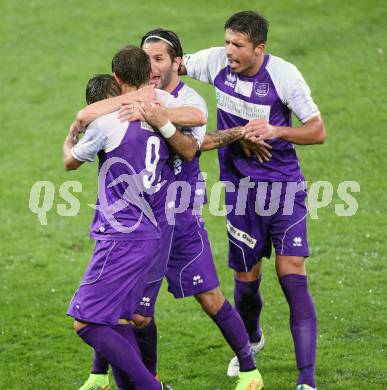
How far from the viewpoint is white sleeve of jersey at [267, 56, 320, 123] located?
22.3 ft

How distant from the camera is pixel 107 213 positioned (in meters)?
5.86

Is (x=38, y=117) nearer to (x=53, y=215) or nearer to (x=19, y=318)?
(x=53, y=215)

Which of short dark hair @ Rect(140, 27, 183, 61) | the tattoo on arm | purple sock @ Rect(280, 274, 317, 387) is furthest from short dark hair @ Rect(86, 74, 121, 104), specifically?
purple sock @ Rect(280, 274, 317, 387)

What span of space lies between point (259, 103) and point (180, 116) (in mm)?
1116

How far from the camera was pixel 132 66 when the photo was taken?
225 inches

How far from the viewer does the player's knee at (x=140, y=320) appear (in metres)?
6.59

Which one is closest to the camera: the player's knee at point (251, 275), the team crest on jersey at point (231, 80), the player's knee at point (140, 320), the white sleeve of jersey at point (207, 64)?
the player's knee at point (140, 320)

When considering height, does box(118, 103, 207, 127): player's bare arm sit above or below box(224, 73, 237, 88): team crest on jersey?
below

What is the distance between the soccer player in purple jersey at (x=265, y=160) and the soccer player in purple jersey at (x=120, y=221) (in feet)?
3.34

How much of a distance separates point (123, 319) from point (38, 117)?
10063 millimetres

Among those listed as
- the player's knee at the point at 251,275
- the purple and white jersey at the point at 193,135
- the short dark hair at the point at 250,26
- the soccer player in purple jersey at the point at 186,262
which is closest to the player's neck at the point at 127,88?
the purple and white jersey at the point at 193,135

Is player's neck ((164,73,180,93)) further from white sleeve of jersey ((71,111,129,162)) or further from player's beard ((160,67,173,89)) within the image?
white sleeve of jersey ((71,111,129,162))

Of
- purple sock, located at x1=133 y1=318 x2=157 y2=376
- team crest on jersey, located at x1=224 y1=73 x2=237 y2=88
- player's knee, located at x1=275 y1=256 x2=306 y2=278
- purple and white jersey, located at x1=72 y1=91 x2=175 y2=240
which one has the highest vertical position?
team crest on jersey, located at x1=224 y1=73 x2=237 y2=88

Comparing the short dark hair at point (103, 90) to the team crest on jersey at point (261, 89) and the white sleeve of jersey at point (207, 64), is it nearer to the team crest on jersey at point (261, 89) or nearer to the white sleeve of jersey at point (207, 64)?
the team crest on jersey at point (261, 89)
